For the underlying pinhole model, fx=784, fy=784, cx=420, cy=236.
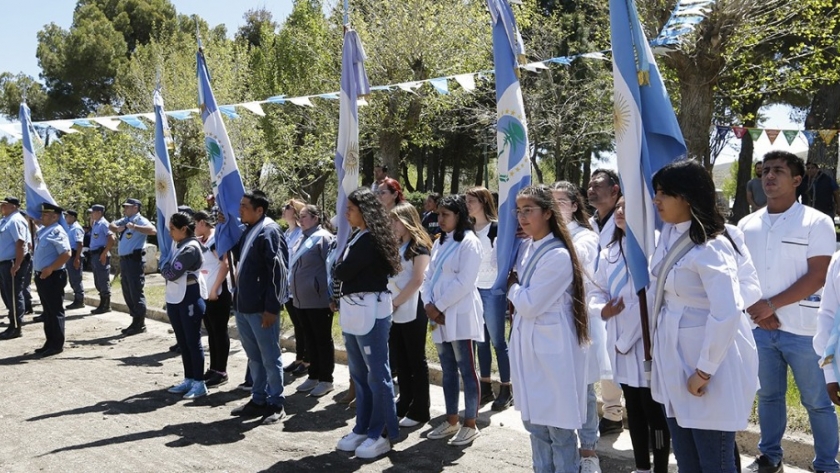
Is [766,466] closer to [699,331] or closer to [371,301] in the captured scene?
[699,331]

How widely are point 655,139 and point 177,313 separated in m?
5.76

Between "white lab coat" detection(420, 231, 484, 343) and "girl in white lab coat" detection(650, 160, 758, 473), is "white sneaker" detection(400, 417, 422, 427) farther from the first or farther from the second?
"girl in white lab coat" detection(650, 160, 758, 473)

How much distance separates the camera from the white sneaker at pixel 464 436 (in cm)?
651

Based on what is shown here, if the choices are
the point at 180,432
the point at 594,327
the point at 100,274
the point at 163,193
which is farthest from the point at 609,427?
the point at 100,274

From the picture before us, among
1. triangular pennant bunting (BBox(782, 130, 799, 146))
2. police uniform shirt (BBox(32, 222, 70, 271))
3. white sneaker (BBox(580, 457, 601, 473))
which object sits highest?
triangular pennant bunting (BBox(782, 130, 799, 146))

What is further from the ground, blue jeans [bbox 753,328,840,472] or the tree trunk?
the tree trunk

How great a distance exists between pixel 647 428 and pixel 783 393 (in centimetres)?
98

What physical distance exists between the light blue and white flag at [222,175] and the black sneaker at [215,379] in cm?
159

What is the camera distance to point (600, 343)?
19.2ft

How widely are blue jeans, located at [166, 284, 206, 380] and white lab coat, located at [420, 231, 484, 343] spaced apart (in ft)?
10.3

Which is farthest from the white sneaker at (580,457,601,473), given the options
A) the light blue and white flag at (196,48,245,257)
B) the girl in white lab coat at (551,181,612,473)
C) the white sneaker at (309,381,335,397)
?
the light blue and white flag at (196,48,245,257)

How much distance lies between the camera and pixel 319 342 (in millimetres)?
8617

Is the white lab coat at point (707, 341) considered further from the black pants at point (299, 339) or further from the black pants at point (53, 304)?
the black pants at point (53, 304)

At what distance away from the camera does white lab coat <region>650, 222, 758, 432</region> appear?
12.3 ft
